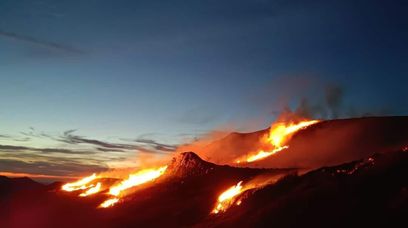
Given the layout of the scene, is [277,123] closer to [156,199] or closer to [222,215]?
[156,199]

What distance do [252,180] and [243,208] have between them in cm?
1014

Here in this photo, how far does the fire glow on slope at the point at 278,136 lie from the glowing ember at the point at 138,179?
16.1 metres

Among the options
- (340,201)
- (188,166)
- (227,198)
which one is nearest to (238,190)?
(227,198)

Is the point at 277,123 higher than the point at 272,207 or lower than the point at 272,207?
higher

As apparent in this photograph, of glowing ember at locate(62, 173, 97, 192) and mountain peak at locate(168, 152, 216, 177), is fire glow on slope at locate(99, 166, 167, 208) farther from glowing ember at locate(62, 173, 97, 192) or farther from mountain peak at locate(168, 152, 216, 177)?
glowing ember at locate(62, 173, 97, 192)

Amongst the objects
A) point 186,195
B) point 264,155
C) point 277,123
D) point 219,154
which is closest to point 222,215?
point 186,195

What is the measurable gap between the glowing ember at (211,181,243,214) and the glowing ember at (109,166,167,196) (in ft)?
91.1

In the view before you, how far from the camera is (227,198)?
63344 mm

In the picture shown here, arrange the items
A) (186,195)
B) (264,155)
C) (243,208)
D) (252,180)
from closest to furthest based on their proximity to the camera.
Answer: (243,208) → (252,180) → (186,195) → (264,155)

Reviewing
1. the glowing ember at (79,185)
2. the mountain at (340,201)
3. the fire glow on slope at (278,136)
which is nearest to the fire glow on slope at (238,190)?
the mountain at (340,201)

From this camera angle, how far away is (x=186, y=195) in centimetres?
7300

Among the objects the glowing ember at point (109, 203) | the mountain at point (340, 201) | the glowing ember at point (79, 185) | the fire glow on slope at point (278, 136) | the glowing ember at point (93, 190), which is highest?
the fire glow on slope at point (278, 136)

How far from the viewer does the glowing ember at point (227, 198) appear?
199ft

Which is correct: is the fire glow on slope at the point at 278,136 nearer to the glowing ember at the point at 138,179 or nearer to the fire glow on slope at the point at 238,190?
the glowing ember at the point at 138,179
